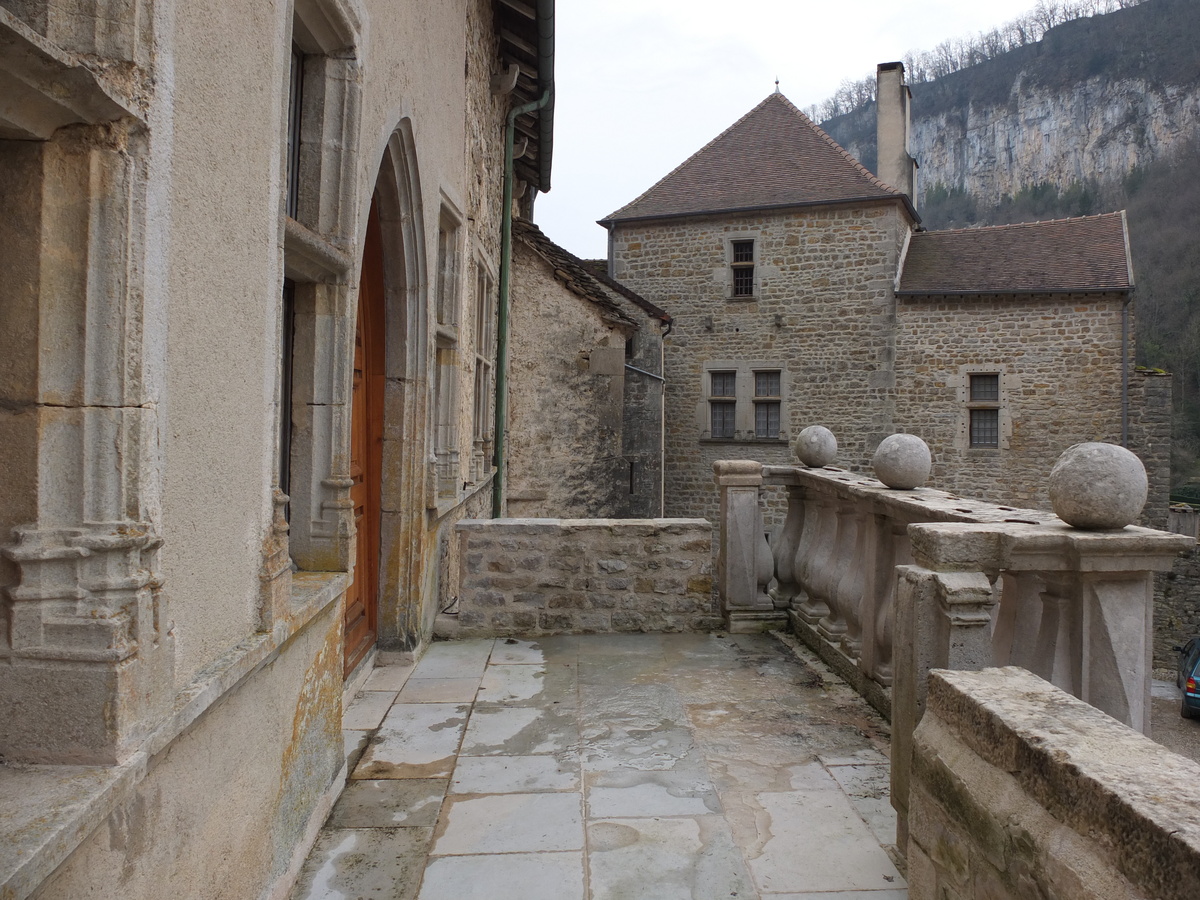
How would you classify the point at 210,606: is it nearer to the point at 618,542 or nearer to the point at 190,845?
the point at 190,845

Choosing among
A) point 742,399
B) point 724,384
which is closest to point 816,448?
point 742,399

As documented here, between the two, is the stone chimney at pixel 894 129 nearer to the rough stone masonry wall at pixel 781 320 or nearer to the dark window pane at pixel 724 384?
the rough stone masonry wall at pixel 781 320

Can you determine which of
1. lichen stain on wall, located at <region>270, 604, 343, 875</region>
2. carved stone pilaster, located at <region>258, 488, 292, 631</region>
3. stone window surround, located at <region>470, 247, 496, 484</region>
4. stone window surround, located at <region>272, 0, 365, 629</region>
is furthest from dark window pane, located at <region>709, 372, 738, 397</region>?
carved stone pilaster, located at <region>258, 488, 292, 631</region>

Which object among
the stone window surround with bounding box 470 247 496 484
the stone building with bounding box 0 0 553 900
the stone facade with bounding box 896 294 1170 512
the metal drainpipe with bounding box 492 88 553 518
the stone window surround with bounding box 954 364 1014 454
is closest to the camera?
the stone building with bounding box 0 0 553 900

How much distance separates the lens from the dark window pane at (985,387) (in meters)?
16.3

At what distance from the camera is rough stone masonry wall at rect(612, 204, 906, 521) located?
16.7 m

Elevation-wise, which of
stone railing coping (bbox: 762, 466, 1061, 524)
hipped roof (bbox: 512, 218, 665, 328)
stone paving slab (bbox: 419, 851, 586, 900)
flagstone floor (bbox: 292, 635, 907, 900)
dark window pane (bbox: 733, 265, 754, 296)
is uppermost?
dark window pane (bbox: 733, 265, 754, 296)

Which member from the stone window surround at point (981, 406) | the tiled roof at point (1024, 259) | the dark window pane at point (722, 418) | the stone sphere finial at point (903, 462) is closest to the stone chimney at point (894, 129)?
the tiled roof at point (1024, 259)

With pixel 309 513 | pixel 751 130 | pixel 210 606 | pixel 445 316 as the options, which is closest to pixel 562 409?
pixel 445 316

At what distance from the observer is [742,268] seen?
1759cm

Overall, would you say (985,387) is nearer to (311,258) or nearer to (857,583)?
(857,583)

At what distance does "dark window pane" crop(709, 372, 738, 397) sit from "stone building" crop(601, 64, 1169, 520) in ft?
0.11

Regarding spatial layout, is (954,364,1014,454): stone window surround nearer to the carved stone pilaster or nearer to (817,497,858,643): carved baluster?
(817,497,858,643): carved baluster

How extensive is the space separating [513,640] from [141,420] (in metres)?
3.92
